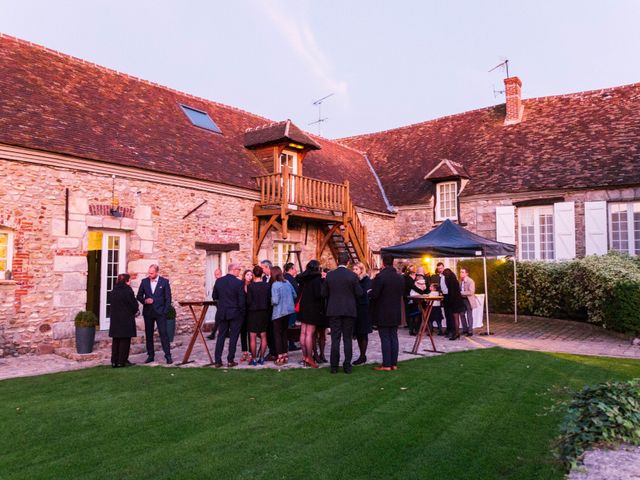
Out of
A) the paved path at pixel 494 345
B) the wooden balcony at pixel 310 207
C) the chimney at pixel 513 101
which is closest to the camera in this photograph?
the paved path at pixel 494 345

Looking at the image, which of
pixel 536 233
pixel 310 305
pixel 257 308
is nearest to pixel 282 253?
pixel 257 308

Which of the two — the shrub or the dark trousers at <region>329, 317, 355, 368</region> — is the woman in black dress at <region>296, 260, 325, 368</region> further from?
the shrub

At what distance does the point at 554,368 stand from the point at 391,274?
9.45 ft

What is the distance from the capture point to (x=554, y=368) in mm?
7770

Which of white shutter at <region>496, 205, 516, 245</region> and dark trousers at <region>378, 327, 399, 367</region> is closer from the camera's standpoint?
dark trousers at <region>378, 327, 399, 367</region>

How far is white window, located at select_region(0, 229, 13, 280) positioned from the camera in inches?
368

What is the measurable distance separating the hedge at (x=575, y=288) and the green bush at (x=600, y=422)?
7.45 metres

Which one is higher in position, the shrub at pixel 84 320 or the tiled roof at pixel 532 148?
Result: the tiled roof at pixel 532 148

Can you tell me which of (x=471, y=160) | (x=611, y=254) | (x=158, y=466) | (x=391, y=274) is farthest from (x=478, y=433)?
(x=471, y=160)

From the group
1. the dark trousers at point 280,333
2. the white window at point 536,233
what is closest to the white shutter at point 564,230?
the white window at point 536,233

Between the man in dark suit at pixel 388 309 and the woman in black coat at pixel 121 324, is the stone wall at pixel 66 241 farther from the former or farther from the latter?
the man in dark suit at pixel 388 309

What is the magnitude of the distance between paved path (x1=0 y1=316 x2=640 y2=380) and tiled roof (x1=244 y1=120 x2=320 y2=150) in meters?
6.30

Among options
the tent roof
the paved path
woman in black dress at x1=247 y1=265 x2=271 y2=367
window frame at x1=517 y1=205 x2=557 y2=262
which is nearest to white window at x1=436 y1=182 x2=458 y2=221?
window frame at x1=517 y1=205 x2=557 y2=262

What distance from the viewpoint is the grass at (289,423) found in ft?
12.9
